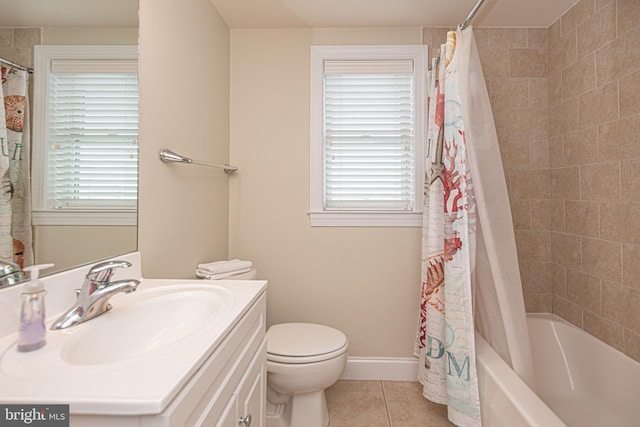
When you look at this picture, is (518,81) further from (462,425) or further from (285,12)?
(462,425)

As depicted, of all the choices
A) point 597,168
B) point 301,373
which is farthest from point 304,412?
point 597,168

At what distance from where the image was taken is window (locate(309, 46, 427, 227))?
7.00 ft

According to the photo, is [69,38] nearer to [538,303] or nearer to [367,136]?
[367,136]

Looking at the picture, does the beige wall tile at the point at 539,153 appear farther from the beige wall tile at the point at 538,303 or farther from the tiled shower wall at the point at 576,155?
the beige wall tile at the point at 538,303

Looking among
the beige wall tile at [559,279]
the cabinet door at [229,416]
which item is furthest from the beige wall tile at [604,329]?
the cabinet door at [229,416]

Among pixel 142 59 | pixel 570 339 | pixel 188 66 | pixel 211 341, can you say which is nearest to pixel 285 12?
pixel 188 66

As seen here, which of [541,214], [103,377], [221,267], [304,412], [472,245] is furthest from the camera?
[541,214]

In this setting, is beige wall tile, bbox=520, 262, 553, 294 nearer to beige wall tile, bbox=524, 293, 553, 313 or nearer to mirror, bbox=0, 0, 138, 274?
beige wall tile, bbox=524, 293, 553, 313

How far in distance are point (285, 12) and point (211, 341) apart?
1959 mm

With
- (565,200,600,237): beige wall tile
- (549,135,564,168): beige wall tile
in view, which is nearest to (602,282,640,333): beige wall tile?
(565,200,600,237): beige wall tile

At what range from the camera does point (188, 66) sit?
1623 mm

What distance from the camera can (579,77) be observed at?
1819mm

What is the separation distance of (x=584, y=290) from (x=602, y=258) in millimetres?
241

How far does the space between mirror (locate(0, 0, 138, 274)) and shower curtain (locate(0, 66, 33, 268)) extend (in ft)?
Answer: 0.08
